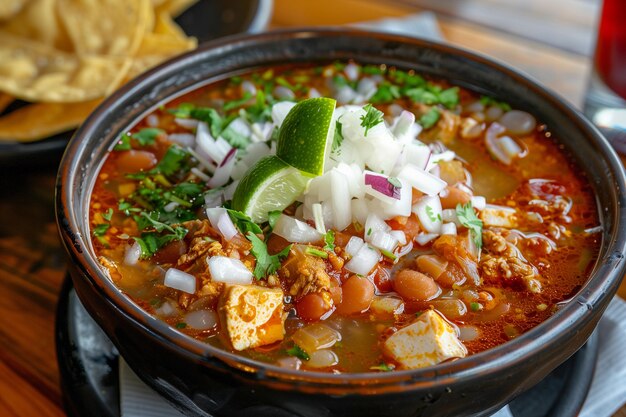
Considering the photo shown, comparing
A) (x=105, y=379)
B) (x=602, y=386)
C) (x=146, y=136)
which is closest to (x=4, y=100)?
(x=146, y=136)

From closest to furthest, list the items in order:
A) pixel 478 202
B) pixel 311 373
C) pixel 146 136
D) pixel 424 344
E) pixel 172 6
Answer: pixel 311 373 < pixel 424 344 < pixel 478 202 < pixel 146 136 < pixel 172 6

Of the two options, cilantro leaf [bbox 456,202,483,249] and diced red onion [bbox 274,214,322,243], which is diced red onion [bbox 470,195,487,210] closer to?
cilantro leaf [bbox 456,202,483,249]

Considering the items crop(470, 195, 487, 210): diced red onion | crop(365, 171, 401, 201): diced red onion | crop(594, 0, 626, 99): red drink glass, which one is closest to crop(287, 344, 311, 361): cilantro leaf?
crop(365, 171, 401, 201): diced red onion

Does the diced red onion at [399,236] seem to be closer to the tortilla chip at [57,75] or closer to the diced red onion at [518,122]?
the diced red onion at [518,122]

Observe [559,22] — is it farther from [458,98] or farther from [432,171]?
[432,171]

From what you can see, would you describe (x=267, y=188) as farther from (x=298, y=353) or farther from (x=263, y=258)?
(x=298, y=353)

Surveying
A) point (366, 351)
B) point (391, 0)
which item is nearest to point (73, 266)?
point (366, 351)
